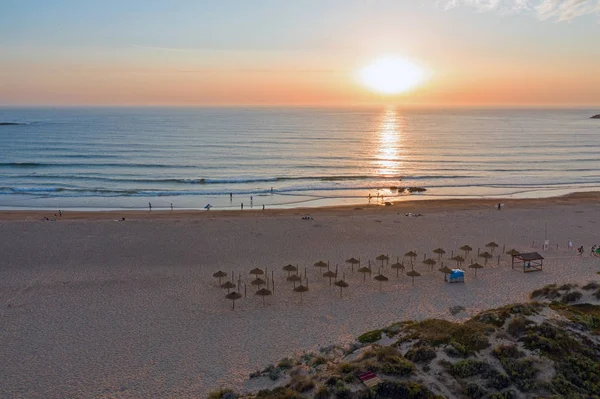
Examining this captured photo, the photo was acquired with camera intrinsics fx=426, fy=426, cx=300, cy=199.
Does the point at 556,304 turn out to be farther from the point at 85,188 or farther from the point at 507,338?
the point at 85,188

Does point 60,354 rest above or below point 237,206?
below

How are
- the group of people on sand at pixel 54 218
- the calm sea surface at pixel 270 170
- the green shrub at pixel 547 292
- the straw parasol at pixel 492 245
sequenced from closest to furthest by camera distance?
the green shrub at pixel 547 292 < the straw parasol at pixel 492 245 < the group of people on sand at pixel 54 218 < the calm sea surface at pixel 270 170

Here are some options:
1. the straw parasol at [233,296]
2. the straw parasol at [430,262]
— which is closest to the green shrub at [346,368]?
the straw parasol at [233,296]

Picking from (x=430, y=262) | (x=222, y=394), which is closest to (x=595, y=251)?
(x=430, y=262)

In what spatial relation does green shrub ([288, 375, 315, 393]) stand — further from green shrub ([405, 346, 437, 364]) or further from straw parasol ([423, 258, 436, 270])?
straw parasol ([423, 258, 436, 270])

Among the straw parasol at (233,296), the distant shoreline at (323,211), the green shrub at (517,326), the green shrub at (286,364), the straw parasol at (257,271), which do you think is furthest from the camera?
the distant shoreline at (323,211)

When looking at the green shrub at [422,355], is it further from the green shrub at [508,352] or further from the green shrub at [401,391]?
the green shrub at [508,352]

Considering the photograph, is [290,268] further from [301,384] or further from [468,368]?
[468,368]

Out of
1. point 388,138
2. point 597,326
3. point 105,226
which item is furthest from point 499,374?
point 388,138
